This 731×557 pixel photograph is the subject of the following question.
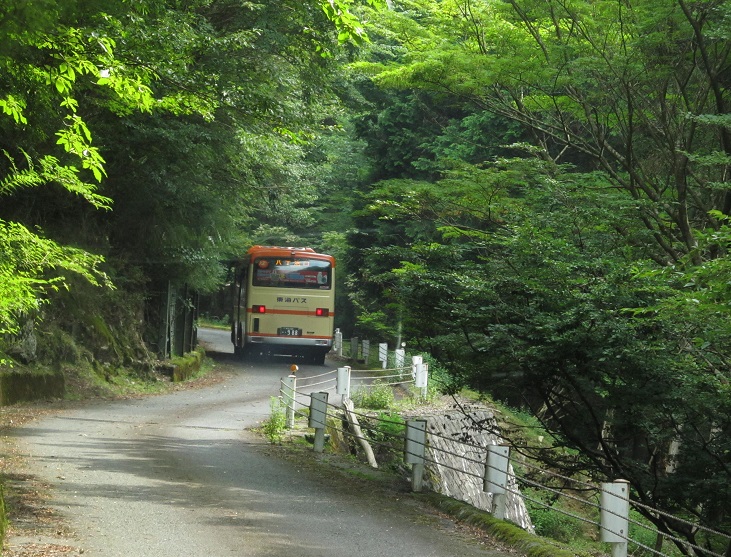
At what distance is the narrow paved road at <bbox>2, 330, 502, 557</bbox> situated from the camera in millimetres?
8547

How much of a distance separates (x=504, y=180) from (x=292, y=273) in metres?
17.2

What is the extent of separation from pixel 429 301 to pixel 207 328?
45.4 metres

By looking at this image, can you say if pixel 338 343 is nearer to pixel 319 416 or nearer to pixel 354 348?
pixel 354 348

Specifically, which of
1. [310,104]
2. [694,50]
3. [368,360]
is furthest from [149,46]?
[368,360]

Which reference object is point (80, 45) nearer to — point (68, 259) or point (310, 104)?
point (68, 259)

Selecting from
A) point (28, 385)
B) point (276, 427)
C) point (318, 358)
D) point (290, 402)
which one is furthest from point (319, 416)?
point (318, 358)

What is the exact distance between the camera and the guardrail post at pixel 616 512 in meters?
7.84

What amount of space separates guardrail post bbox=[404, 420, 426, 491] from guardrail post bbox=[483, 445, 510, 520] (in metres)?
1.79

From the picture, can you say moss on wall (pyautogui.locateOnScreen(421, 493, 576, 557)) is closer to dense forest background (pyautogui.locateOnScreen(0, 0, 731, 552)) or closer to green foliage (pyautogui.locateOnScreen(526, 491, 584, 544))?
dense forest background (pyautogui.locateOnScreen(0, 0, 731, 552))

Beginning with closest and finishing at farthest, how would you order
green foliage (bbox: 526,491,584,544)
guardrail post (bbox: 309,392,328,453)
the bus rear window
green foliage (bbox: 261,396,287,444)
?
guardrail post (bbox: 309,392,328,453) < green foliage (bbox: 261,396,287,444) < green foliage (bbox: 526,491,584,544) < the bus rear window

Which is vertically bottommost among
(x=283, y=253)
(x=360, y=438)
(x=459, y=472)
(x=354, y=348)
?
(x=459, y=472)

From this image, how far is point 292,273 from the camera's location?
105 feet

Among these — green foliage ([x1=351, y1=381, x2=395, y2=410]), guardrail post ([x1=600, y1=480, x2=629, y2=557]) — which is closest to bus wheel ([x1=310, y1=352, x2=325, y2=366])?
green foliage ([x1=351, y1=381, x2=395, y2=410])

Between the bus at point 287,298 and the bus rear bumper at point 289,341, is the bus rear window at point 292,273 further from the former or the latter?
the bus rear bumper at point 289,341
